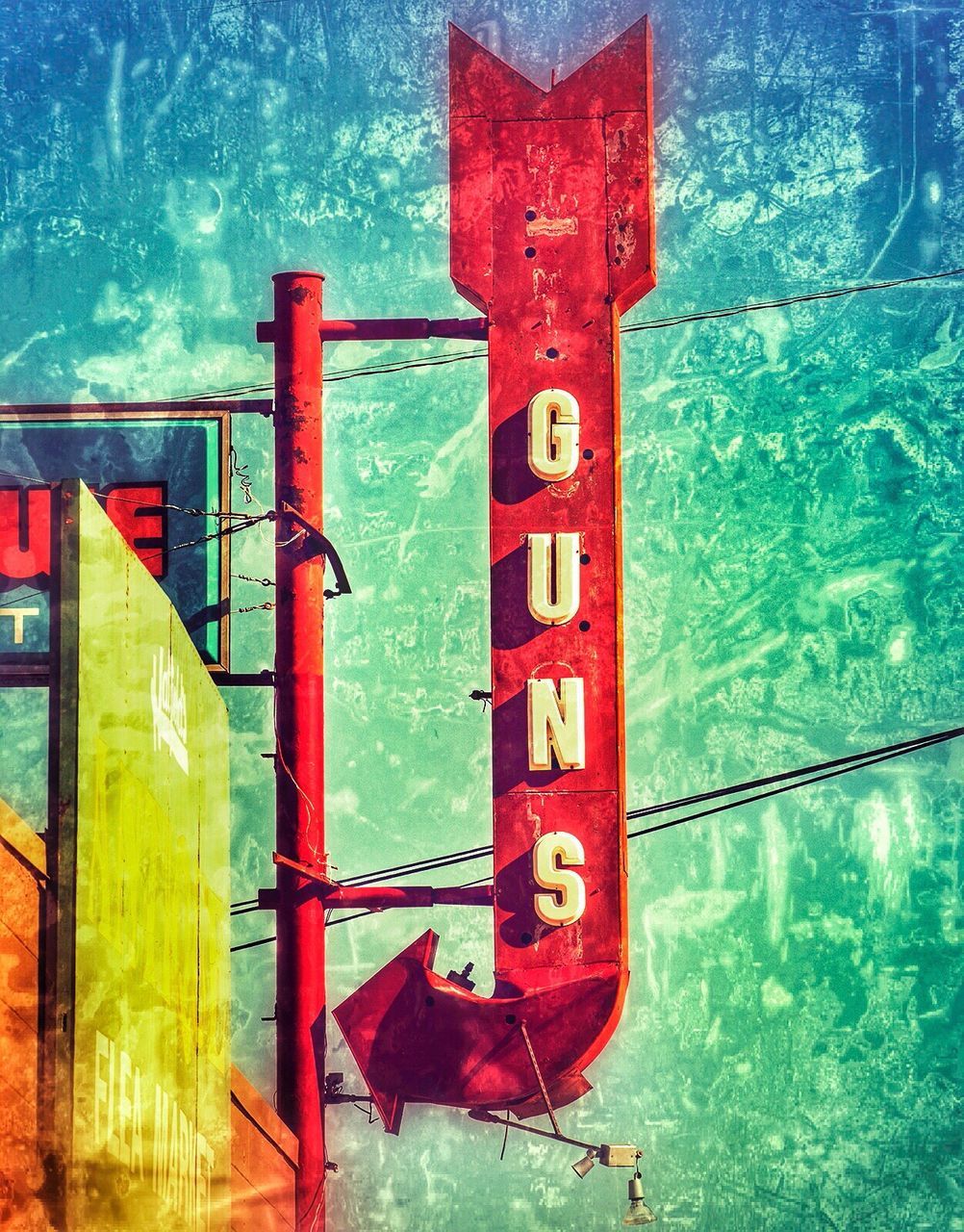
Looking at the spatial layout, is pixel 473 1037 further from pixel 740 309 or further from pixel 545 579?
pixel 740 309

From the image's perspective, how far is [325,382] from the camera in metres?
13.7

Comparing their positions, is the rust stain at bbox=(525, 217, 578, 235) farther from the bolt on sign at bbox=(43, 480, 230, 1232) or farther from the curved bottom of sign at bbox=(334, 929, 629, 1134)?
the curved bottom of sign at bbox=(334, 929, 629, 1134)

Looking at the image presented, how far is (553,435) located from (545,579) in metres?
1.00

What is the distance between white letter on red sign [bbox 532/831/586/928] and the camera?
10.8m

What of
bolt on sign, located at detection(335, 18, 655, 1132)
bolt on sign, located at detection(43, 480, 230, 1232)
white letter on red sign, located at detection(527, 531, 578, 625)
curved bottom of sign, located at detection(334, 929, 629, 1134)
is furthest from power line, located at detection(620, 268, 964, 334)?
bolt on sign, located at detection(43, 480, 230, 1232)

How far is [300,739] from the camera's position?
11133 millimetres

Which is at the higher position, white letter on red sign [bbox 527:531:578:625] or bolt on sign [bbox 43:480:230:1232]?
white letter on red sign [bbox 527:531:578:625]

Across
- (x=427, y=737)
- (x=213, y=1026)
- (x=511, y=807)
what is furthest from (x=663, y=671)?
(x=213, y=1026)

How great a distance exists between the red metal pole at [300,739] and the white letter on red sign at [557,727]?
57.9 inches

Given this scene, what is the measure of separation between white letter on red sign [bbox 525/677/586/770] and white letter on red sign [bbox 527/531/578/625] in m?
0.48

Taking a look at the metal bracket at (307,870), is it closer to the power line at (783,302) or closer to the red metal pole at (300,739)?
the red metal pole at (300,739)

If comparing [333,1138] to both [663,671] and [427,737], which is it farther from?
[663,671]

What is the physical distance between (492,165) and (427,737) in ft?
15.3

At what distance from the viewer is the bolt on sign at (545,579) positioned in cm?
1070
